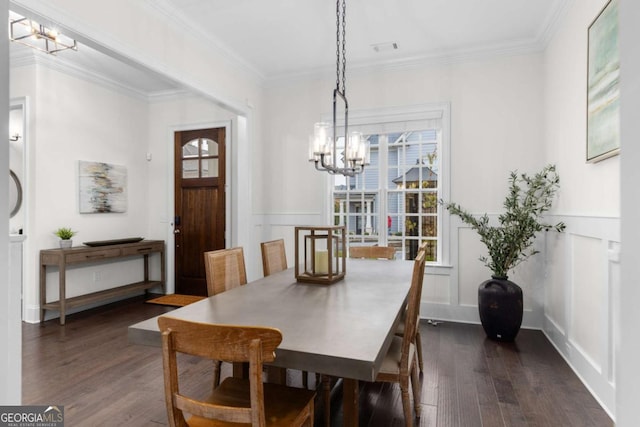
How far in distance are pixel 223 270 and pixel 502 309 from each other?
2524 mm

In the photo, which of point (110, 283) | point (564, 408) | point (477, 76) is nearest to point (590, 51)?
point (477, 76)

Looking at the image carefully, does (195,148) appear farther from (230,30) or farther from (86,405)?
(86,405)

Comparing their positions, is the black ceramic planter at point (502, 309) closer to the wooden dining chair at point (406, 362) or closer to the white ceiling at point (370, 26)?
the wooden dining chair at point (406, 362)

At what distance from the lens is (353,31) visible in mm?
3541

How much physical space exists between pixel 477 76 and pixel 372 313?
10.9ft

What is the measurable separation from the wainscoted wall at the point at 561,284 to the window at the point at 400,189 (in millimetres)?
305

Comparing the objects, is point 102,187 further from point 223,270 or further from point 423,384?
point 423,384

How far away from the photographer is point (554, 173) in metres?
3.43

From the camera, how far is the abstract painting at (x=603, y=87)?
211 cm

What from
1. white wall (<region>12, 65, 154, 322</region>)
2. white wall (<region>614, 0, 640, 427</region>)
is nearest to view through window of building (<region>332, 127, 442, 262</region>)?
white wall (<region>12, 65, 154, 322</region>)

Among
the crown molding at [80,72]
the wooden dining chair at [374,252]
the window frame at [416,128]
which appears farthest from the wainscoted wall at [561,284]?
the crown molding at [80,72]

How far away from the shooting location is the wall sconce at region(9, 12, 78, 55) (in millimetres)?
3116

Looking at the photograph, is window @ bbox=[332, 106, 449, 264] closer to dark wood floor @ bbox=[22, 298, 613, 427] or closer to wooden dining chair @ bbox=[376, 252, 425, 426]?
dark wood floor @ bbox=[22, 298, 613, 427]

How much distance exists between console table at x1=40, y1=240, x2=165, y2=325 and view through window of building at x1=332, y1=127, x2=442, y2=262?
8.81 ft
